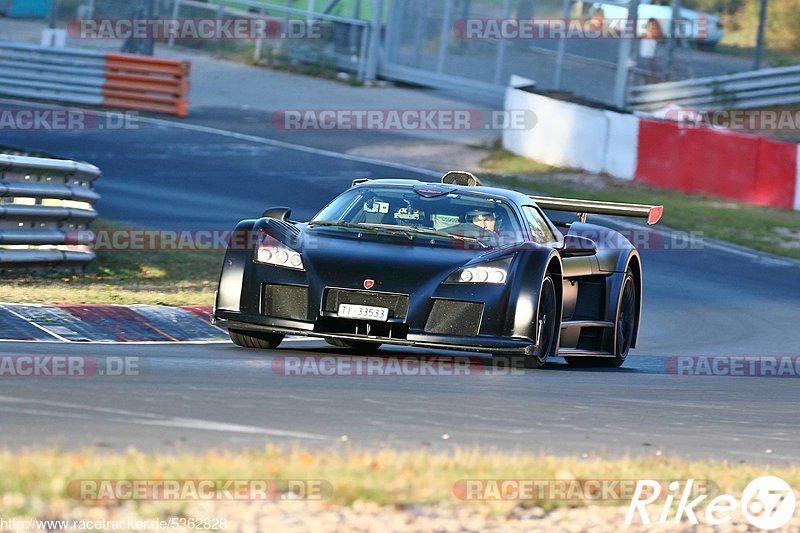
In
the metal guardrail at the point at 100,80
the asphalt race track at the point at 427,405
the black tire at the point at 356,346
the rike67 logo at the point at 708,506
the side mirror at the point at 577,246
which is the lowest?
the black tire at the point at 356,346

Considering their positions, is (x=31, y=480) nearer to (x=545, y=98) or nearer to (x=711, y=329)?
(x=711, y=329)

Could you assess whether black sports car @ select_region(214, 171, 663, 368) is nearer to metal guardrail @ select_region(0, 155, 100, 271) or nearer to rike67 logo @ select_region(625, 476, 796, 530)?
rike67 logo @ select_region(625, 476, 796, 530)

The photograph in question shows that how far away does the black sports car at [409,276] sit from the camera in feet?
30.4

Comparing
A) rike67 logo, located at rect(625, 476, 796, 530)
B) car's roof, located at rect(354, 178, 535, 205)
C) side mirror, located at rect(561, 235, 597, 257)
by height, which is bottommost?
rike67 logo, located at rect(625, 476, 796, 530)

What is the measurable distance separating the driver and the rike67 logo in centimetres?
445

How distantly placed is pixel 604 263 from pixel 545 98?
16.6 m

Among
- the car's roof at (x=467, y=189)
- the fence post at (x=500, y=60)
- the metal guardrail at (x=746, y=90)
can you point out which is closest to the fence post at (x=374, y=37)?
the fence post at (x=500, y=60)

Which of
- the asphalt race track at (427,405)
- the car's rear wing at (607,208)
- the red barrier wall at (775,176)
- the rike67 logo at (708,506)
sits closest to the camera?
the rike67 logo at (708,506)

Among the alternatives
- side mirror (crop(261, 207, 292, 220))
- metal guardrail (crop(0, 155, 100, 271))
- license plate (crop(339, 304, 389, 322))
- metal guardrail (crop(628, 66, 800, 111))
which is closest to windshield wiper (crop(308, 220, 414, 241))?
side mirror (crop(261, 207, 292, 220))

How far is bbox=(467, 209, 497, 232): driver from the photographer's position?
10336 millimetres

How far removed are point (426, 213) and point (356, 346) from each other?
119 cm

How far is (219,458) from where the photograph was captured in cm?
560

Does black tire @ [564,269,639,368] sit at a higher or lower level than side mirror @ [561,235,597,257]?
lower

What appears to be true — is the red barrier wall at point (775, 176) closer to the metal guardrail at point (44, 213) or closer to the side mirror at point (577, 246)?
the metal guardrail at point (44, 213)
